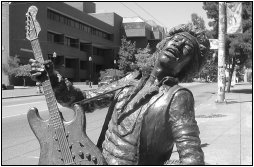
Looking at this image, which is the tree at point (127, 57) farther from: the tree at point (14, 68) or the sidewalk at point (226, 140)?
the sidewalk at point (226, 140)

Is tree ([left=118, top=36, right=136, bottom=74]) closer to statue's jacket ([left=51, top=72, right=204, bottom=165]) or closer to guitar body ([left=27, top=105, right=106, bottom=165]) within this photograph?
guitar body ([left=27, top=105, right=106, bottom=165])

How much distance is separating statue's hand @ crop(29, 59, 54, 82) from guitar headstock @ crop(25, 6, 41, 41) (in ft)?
0.81

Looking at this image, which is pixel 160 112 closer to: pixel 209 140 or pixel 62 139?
pixel 62 139

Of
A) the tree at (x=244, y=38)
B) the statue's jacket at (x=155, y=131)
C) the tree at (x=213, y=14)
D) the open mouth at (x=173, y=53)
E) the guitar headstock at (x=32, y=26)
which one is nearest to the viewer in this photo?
the statue's jacket at (x=155, y=131)

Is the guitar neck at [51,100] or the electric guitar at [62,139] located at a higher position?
the guitar neck at [51,100]

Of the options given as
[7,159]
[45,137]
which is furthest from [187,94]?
[7,159]

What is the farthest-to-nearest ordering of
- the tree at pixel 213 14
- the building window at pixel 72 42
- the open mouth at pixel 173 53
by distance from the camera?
the building window at pixel 72 42 → the tree at pixel 213 14 → the open mouth at pixel 173 53

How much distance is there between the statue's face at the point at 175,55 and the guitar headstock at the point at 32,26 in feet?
2.96

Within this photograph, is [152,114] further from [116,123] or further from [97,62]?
[97,62]

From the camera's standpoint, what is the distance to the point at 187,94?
1979 mm

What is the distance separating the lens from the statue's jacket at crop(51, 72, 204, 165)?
1.85 m

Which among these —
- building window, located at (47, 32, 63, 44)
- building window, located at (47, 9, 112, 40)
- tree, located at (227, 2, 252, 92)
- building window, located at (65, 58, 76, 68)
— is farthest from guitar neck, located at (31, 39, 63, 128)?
building window, located at (65, 58, 76, 68)

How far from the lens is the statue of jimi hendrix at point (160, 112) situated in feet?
6.21

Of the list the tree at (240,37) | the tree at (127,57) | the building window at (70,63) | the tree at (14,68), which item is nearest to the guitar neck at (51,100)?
the tree at (240,37)
